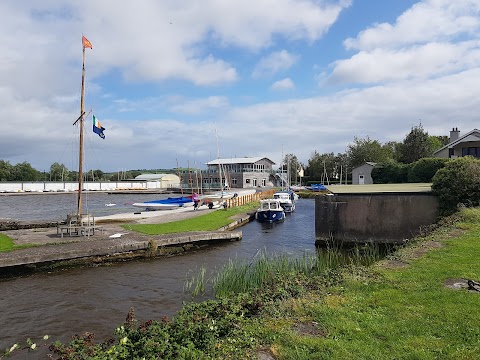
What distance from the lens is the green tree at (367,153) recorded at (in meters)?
74.9

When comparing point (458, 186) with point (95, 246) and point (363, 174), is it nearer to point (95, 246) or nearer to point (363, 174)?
point (95, 246)

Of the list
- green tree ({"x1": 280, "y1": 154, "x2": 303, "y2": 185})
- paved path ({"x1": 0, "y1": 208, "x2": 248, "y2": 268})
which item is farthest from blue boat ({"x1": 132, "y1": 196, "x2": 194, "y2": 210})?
green tree ({"x1": 280, "y1": 154, "x2": 303, "y2": 185})

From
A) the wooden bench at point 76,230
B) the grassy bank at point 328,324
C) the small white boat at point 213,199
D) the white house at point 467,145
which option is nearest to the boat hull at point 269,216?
the small white boat at point 213,199

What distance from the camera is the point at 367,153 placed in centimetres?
7562

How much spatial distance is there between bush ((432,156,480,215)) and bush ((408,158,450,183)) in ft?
68.9

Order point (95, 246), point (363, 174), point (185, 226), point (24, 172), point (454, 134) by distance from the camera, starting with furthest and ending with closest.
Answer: point (24, 172), point (363, 174), point (454, 134), point (185, 226), point (95, 246)

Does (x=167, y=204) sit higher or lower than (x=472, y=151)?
lower

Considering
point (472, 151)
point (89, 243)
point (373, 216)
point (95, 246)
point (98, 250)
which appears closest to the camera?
point (98, 250)

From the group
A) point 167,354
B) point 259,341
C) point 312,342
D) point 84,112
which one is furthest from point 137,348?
point 84,112

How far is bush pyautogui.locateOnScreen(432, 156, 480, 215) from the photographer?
18.7 metres

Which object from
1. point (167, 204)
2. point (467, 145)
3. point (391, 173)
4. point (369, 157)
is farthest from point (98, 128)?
point (369, 157)

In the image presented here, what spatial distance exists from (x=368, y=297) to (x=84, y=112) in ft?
64.0

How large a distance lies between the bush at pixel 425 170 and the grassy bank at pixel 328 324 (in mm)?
33328

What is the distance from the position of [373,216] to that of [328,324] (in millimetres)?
15366
